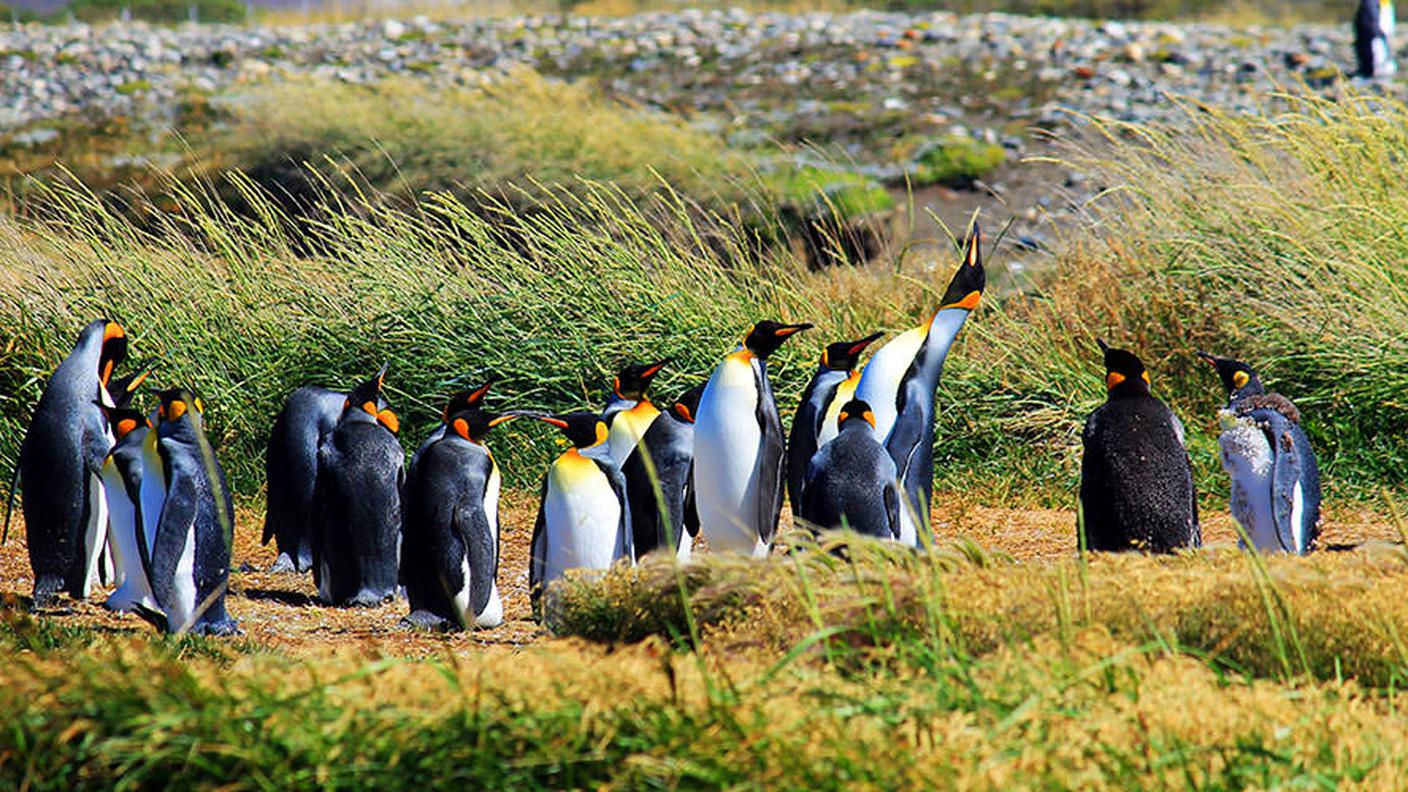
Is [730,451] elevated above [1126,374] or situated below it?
below

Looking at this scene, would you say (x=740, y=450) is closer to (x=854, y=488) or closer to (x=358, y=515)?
(x=854, y=488)

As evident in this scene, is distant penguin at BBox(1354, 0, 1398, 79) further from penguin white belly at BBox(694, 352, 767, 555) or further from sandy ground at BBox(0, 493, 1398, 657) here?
penguin white belly at BBox(694, 352, 767, 555)

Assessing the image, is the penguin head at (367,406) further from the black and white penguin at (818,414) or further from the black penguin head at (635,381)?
the black and white penguin at (818,414)

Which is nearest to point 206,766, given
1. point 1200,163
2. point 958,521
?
point 958,521

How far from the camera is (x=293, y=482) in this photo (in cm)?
669

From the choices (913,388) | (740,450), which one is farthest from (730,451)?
(913,388)

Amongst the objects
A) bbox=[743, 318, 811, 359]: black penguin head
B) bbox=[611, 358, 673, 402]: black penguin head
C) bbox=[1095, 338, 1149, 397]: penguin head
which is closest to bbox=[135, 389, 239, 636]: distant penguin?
bbox=[611, 358, 673, 402]: black penguin head

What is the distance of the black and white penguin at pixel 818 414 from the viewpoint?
20.9ft

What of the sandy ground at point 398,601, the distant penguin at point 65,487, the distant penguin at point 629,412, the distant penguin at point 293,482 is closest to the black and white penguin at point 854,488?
the sandy ground at point 398,601

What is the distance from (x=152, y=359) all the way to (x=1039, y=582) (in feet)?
18.1

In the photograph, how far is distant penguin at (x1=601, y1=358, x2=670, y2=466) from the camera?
607 centimetres

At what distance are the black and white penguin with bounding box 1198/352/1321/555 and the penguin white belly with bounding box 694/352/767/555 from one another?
171 centimetres

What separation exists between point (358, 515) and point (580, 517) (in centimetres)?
102

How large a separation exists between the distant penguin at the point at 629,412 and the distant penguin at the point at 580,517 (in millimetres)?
317
